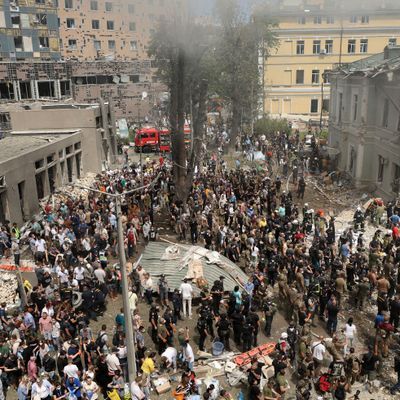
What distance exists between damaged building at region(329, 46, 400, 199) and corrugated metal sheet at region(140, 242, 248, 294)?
41.3ft

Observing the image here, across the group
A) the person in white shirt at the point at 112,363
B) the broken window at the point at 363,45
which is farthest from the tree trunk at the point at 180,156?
the broken window at the point at 363,45

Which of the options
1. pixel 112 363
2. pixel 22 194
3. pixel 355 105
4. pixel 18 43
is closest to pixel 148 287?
pixel 112 363

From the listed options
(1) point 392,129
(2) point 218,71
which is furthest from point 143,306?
(2) point 218,71

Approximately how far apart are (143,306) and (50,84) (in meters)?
Result: 39.8

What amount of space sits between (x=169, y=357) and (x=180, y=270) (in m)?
4.41

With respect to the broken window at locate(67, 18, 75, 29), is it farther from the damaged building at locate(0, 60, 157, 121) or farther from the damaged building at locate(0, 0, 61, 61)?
the damaged building at locate(0, 60, 157, 121)

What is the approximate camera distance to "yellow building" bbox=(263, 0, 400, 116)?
2028 inches

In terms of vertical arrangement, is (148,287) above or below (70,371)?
below

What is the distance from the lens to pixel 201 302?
14.1 m

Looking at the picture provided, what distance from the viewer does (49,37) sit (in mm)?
53469

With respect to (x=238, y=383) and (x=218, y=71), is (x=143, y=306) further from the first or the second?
Answer: (x=218, y=71)

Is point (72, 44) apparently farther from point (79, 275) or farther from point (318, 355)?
point (318, 355)

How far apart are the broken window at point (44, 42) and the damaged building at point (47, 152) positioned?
2013 cm

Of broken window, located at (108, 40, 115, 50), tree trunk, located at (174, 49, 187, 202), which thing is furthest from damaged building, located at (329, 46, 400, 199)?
broken window, located at (108, 40, 115, 50)
